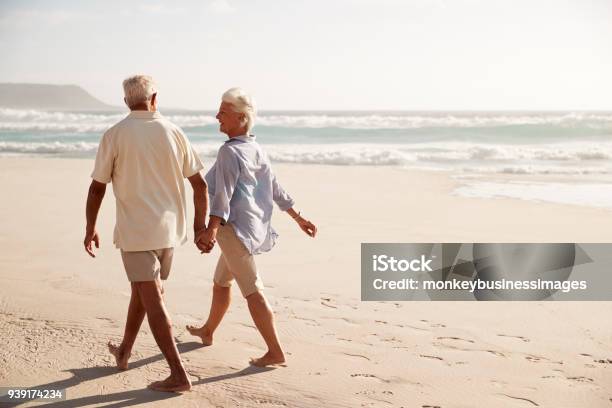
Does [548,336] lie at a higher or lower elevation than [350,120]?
lower

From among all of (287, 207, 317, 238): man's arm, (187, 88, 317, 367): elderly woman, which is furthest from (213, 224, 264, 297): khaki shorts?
(287, 207, 317, 238): man's arm

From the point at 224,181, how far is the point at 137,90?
25.1 inches

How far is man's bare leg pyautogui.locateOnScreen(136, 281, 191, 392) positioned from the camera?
11.2 feet

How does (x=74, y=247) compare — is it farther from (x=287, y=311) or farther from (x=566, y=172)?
(x=566, y=172)

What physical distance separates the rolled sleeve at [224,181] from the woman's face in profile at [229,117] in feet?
0.45

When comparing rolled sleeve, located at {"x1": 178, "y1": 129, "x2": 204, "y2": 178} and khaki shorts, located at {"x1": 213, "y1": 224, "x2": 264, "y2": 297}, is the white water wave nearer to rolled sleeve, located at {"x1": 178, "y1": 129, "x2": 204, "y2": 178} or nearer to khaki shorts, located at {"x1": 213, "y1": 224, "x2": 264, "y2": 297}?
khaki shorts, located at {"x1": 213, "y1": 224, "x2": 264, "y2": 297}

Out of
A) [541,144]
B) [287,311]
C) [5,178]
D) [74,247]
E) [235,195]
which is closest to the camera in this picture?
[235,195]

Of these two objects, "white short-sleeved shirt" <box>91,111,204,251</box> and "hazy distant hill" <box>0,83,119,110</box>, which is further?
"hazy distant hill" <box>0,83,119,110</box>

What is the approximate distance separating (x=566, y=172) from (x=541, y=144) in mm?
12927

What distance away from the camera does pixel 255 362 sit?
3.90 meters

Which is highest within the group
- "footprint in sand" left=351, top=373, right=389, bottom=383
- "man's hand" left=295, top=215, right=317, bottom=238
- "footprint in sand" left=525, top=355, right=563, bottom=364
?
"man's hand" left=295, top=215, right=317, bottom=238

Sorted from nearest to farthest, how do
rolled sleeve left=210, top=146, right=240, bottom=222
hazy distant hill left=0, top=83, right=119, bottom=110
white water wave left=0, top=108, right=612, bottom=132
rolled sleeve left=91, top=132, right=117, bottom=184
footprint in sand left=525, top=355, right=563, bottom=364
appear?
rolled sleeve left=91, top=132, right=117, bottom=184 < rolled sleeve left=210, top=146, right=240, bottom=222 < footprint in sand left=525, top=355, right=563, bottom=364 < white water wave left=0, top=108, right=612, bottom=132 < hazy distant hill left=0, top=83, right=119, bottom=110

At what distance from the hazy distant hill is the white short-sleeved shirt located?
114 m

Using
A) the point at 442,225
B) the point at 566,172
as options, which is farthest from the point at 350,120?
the point at 442,225
